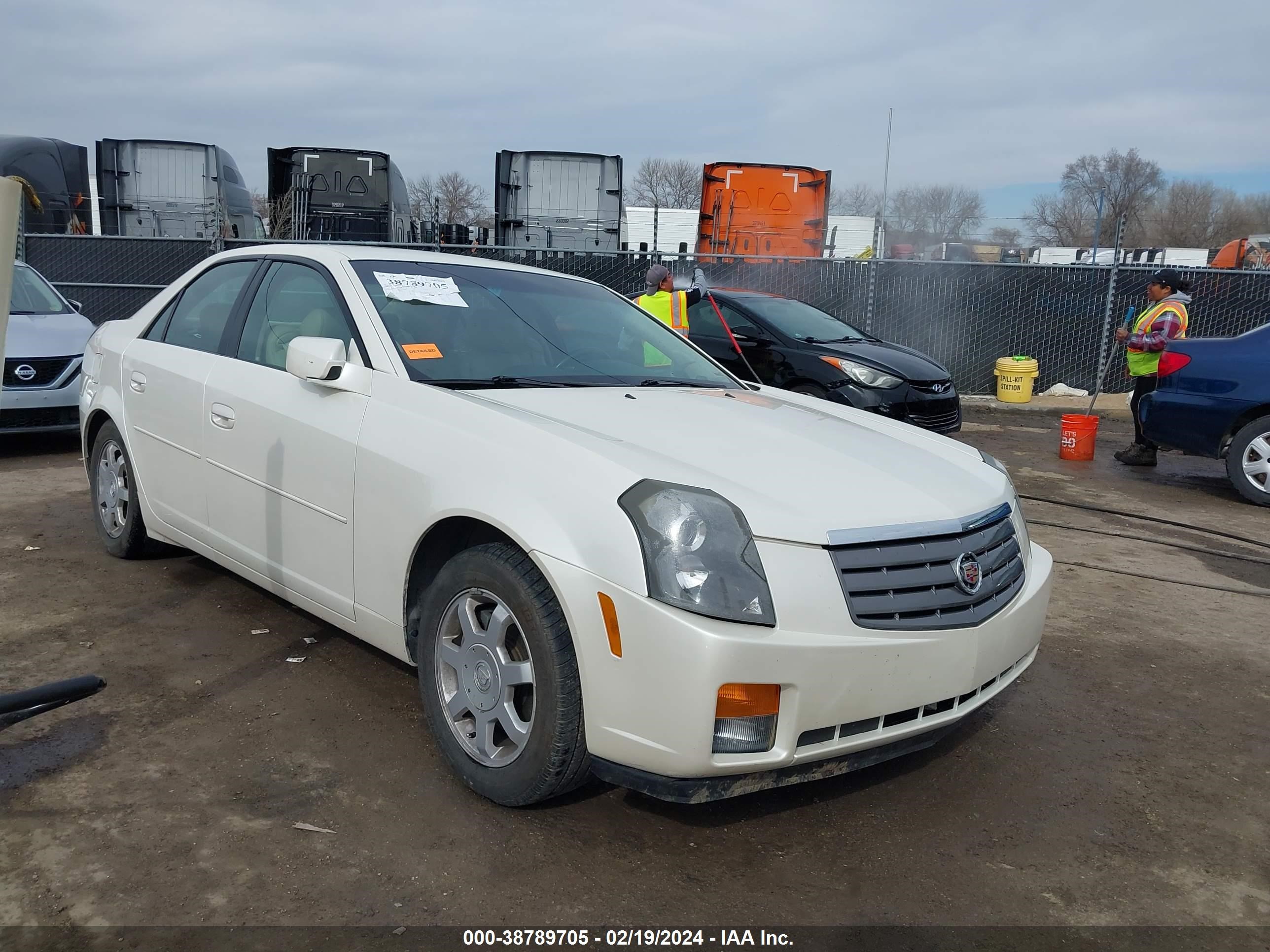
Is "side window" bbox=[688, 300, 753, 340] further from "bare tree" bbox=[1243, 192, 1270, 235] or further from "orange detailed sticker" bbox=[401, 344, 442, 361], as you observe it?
"bare tree" bbox=[1243, 192, 1270, 235]

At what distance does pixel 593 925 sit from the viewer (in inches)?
98.9

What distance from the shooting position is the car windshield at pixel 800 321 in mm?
10047

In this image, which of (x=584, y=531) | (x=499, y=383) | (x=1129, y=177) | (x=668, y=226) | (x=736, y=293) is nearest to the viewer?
(x=584, y=531)

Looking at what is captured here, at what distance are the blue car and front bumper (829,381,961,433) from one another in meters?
1.76

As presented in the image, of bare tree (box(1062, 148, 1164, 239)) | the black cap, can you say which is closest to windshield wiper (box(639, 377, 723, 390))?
the black cap

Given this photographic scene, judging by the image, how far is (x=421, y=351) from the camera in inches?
143

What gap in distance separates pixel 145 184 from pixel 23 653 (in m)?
14.8

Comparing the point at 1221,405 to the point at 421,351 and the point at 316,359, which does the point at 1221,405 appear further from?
the point at 316,359

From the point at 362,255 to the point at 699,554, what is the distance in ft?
7.13

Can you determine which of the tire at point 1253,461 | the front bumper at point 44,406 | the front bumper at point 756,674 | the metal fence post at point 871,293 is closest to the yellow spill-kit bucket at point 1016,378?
the metal fence post at point 871,293

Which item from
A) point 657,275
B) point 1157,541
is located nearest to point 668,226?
point 657,275

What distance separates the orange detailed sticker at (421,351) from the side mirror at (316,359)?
21 centimetres

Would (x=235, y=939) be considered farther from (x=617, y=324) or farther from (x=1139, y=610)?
(x=1139, y=610)

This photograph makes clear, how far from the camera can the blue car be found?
26.6 feet
